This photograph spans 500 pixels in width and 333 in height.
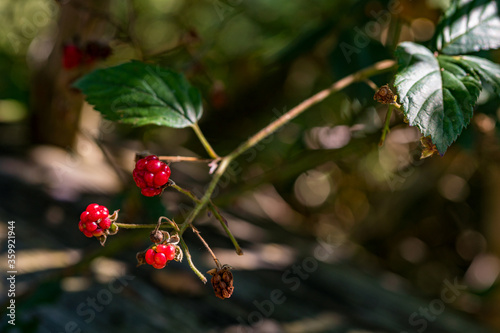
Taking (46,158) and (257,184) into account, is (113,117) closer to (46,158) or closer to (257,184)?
(257,184)

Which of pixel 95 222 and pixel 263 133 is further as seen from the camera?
pixel 263 133

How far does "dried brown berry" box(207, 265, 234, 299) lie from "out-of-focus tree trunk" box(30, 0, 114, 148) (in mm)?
787

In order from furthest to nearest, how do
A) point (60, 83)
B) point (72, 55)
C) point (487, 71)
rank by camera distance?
point (60, 83) < point (72, 55) < point (487, 71)

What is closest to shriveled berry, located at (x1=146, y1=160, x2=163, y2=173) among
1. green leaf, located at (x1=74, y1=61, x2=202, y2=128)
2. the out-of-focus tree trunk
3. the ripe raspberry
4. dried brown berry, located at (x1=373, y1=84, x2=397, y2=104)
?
green leaf, located at (x1=74, y1=61, x2=202, y2=128)

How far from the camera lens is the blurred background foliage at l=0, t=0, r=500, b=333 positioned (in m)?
0.91

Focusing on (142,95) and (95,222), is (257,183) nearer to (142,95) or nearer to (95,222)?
(142,95)

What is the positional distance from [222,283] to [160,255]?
0.08 meters

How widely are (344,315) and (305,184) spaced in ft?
3.61

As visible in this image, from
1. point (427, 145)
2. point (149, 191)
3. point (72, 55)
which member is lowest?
point (72, 55)

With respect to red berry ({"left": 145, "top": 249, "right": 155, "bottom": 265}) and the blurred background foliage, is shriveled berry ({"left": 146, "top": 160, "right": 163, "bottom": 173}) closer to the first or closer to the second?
red berry ({"left": 145, "top": 249, "right": 155, "bottom": 265})

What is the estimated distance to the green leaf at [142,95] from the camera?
0.64 metres

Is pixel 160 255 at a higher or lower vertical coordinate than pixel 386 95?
lower

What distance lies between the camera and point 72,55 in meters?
0.99

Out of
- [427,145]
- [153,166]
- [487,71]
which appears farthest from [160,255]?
[487,71]
